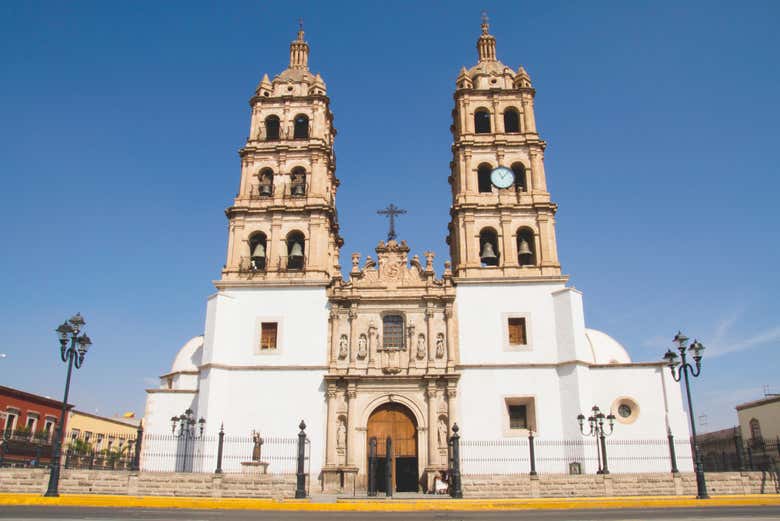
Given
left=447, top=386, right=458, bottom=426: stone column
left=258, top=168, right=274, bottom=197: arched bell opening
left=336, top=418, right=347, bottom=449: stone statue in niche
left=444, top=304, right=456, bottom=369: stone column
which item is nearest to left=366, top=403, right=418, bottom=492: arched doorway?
left=336, top=418, right=347, bottom=449: stone statue in niche

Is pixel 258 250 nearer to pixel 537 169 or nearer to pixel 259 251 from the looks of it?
pixel 259 251

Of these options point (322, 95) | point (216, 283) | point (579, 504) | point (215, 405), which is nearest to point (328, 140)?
point (322, 95)

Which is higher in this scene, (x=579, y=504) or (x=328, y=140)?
(x=328, y=140)

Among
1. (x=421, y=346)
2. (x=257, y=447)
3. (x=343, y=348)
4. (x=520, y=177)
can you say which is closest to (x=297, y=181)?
(x=343, y=348)

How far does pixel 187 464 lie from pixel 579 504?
17.4m

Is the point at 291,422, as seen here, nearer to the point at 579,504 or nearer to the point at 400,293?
the point at 400,293

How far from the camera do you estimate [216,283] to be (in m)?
29.7

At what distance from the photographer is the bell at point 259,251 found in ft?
101

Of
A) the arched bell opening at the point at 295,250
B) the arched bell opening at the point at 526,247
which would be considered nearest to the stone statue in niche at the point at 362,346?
the arched bell opening at the point at 295,250

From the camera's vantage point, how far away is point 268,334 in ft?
95.7

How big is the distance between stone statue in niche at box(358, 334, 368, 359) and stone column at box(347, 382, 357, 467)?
4.85 ft

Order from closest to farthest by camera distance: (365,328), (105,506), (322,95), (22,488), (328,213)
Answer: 1. (105,506)
2. (22,488)
3. (365,328)
4. (328,213)
5. (322,95)

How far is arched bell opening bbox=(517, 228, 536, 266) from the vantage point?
30.2 m

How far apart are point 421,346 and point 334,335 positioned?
410 centimetres
